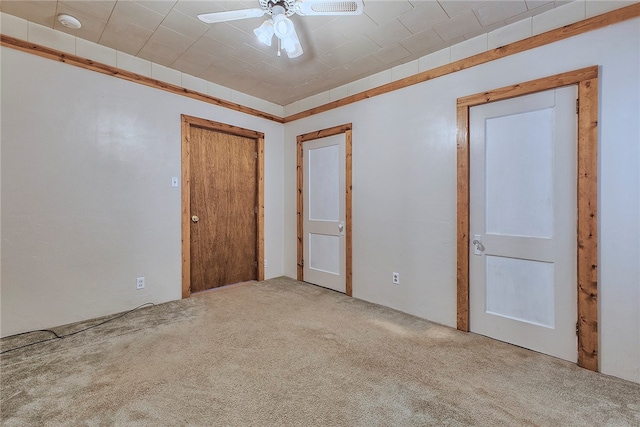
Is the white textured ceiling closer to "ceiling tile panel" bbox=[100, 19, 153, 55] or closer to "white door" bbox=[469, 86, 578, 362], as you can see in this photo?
"ceiling tile panel" bbox=[100, 19, 153, 55]

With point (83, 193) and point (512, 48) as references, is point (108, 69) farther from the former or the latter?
point (512, 48)

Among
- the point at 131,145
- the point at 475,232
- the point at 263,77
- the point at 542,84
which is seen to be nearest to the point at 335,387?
the point at 475,232

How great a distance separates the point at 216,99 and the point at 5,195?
2.24 m

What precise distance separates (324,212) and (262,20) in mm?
2276

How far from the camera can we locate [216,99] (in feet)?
11.9

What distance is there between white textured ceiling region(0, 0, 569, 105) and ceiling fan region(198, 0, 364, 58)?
0.36 m

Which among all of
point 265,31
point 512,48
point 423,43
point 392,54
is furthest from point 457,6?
point 265,31

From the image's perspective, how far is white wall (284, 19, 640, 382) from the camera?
6.14ft

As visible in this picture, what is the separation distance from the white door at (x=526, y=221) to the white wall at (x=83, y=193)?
3.22 meters

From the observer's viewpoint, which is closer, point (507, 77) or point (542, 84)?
point (542, 84)

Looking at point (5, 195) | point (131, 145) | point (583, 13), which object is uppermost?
point (583, 13)

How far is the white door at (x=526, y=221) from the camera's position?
2102 millimetres

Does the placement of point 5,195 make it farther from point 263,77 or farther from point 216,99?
point 263,77

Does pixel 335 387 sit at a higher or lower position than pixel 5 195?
lower
